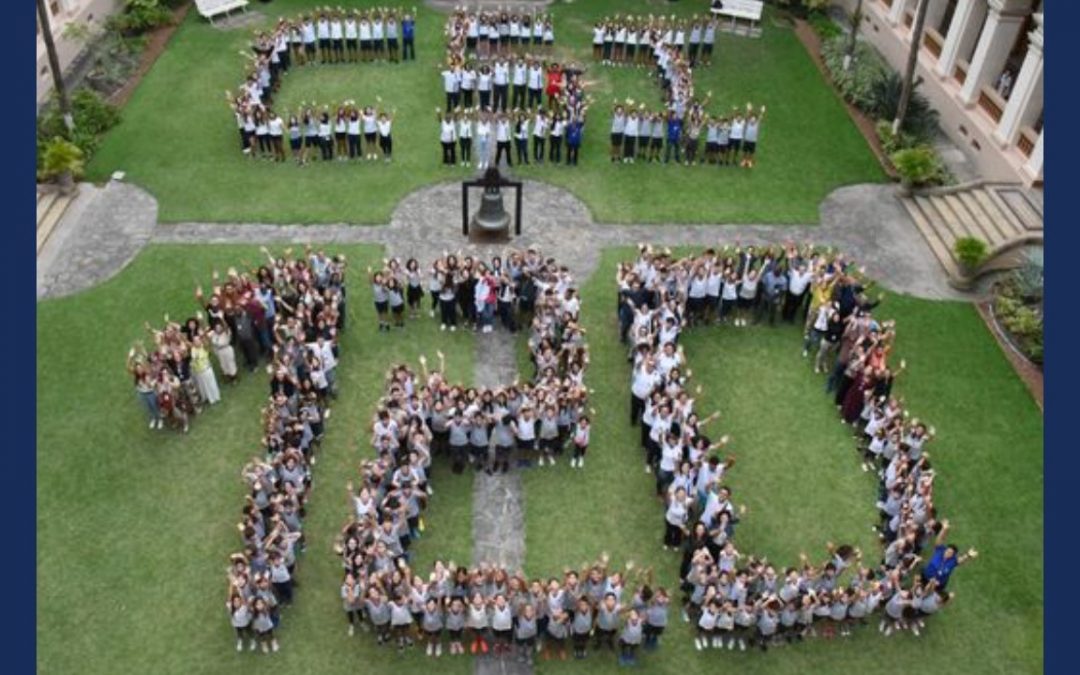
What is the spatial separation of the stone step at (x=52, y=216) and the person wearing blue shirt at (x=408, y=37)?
33.3ft

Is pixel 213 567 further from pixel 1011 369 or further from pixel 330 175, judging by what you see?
pixel 1011 369

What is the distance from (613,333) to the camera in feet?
64.4

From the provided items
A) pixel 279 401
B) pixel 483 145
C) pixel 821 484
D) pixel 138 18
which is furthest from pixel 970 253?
pixel 138 18

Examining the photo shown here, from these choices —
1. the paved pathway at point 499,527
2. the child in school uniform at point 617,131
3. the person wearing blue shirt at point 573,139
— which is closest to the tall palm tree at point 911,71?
the child in school uniform at point 617,131

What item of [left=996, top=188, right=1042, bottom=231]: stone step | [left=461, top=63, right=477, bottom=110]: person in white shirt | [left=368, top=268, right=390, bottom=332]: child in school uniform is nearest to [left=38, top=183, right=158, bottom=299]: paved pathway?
[left=368, top=268, right=390, bottom=332]: child in school uniform

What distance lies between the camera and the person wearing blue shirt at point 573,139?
23.7 m

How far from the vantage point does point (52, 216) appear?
865 inches

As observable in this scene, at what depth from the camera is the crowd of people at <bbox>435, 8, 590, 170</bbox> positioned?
23.9 m

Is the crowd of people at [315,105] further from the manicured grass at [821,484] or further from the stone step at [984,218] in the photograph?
the stone step at [984,218]

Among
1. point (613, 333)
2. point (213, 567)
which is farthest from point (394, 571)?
point (613, 333)

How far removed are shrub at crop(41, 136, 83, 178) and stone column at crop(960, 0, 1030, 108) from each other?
70.7 feet

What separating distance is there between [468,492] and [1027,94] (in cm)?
1587

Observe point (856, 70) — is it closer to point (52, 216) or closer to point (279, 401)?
point (279, 401)

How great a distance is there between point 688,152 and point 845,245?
4.59 metres
